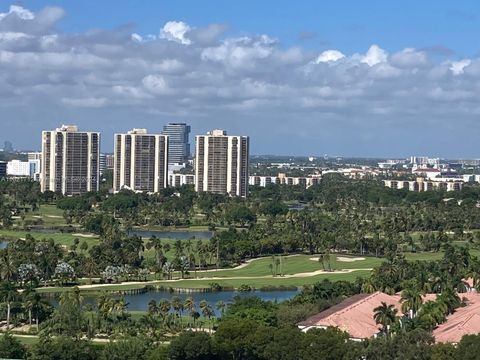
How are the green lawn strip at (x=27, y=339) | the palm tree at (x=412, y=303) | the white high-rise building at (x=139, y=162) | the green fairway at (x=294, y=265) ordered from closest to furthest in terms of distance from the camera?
the green lawn strip at (x=27, y=339) < the palm tree at (x=412, y=303) < the green fairway at (x=294, y=265) < the white high-rise building at (x=139, y=162)

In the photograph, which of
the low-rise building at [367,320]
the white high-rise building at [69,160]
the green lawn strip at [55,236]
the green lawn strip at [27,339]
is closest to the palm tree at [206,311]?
the low-rise building at [367,320]

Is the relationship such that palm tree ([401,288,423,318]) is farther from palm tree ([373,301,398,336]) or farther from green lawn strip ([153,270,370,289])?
green lawn strip ([153,270,370,289])

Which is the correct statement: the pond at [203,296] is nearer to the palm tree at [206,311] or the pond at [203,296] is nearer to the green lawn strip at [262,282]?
the green lawn strip at [262,282]

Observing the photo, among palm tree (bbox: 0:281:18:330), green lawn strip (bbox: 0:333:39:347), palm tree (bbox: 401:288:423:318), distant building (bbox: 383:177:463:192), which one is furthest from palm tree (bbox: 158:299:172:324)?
distant building (bbox: 383:177:463:192)

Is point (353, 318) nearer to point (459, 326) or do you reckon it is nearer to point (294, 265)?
point (459, 326)

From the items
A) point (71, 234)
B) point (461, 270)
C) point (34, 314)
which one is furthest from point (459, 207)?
point (34, 314)

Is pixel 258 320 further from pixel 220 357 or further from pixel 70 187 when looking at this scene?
pixel 70 187

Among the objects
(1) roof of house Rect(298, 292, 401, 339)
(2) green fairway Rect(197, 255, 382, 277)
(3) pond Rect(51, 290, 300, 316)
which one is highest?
(1) roof of house Rect(298, 292, 401, 339)
